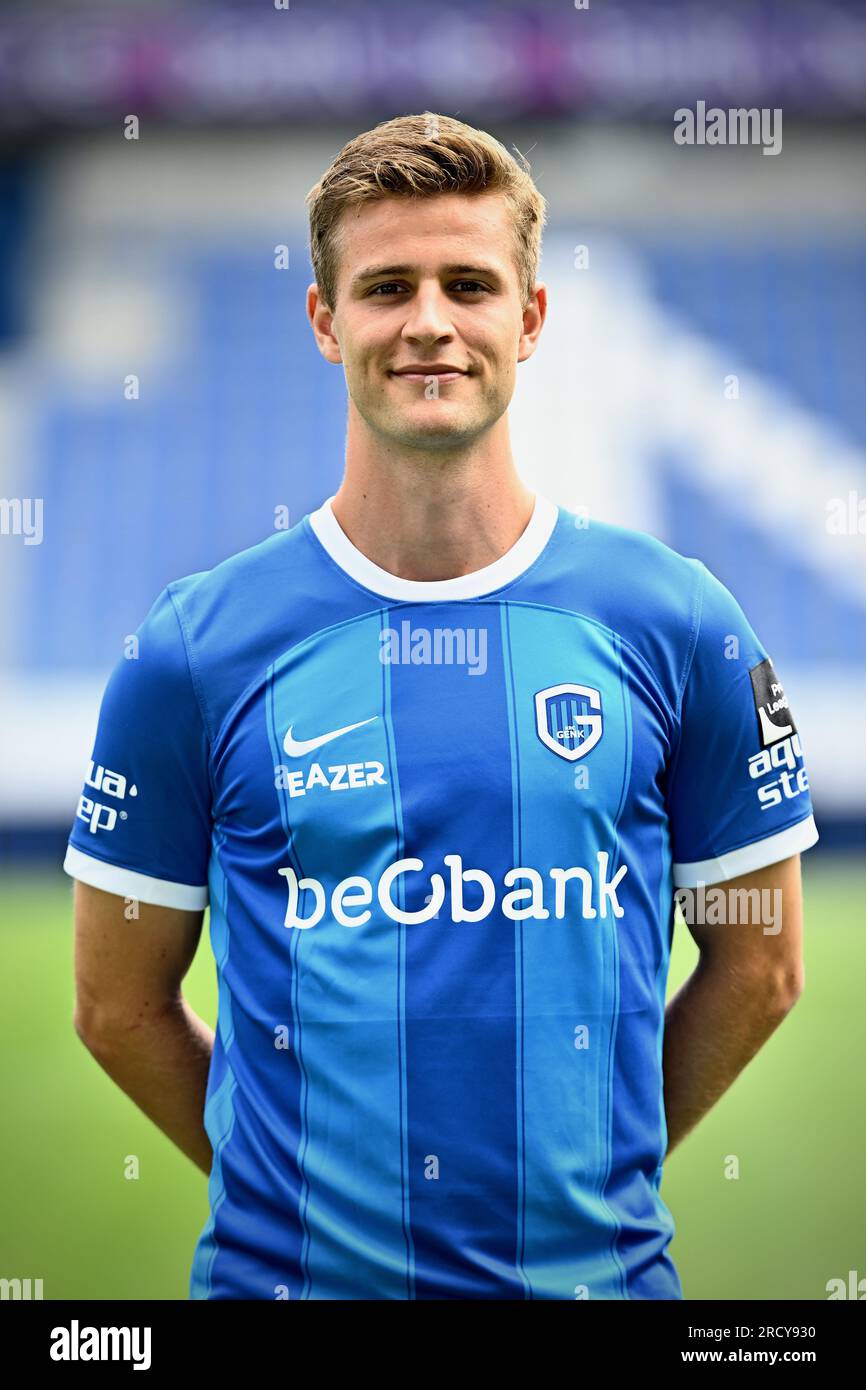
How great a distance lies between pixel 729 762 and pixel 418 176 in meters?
0.83

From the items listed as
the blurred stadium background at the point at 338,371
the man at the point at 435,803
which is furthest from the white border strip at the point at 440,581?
the blurred stadium background at the point at 338,371

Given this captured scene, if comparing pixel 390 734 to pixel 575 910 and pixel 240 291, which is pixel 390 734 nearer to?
pixel 575 910

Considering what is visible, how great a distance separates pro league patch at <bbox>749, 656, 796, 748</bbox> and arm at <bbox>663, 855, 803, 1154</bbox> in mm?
202

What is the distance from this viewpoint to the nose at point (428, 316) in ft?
5.54

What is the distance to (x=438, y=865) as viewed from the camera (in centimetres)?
172

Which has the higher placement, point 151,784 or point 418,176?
point 418,176

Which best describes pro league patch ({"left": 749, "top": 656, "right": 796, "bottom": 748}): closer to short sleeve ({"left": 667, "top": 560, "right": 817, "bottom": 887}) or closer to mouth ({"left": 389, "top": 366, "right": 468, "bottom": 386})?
short sleeve ({"left": 667, "top": 560, "right": 817, "bottom": 887})

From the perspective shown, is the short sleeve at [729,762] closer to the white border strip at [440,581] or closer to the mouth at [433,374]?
the white border strip at [440,581]

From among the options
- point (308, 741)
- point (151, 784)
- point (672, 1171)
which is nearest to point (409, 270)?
point (308, 741)

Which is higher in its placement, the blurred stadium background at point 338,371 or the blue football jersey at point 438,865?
the blurred stadium background at point 338,371

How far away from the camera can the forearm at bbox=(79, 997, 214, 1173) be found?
2035 mm

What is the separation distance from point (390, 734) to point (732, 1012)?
689 mm

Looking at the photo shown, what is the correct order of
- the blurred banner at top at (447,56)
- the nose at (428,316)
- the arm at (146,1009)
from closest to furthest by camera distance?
the nose at (428,316) < the arm at (146,1009) < the blurred banner at top at (447,56)

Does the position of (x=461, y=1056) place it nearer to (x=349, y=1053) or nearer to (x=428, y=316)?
(x=349, y=1053)
